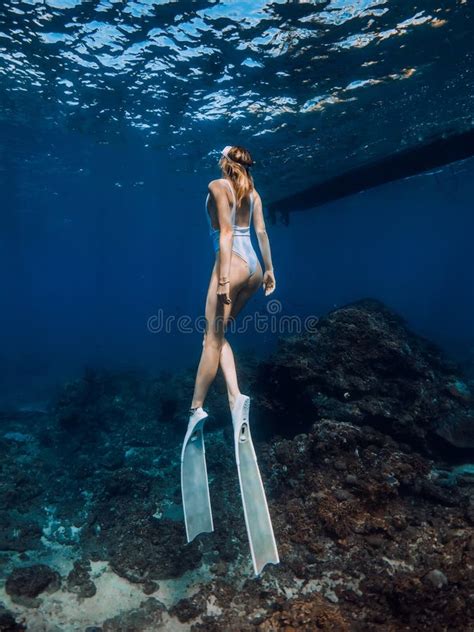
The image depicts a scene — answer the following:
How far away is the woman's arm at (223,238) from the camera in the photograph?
396cm

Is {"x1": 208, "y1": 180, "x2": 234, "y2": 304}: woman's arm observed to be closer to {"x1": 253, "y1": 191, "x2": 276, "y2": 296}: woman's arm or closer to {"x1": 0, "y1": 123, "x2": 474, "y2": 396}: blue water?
{"x1": 253, "y1": 191, "x2": 276, "y2": 296}: woman's arm

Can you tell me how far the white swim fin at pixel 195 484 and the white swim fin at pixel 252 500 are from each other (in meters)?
0.53

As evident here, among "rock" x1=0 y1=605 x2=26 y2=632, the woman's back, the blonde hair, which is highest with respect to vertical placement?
the blonde hair

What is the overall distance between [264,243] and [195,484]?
10.7ft

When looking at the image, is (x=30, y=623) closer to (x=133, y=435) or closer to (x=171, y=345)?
(x=133, y=435)

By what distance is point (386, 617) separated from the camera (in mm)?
3658

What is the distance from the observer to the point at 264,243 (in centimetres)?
505

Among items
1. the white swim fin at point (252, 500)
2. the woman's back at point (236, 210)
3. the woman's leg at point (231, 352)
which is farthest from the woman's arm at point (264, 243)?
the white swim fin at point (252, 500)

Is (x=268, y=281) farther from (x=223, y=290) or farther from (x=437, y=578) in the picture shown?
(x=437, y=578)

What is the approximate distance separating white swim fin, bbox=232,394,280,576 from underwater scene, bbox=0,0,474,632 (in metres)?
0.02

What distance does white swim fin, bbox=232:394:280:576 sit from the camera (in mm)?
3818

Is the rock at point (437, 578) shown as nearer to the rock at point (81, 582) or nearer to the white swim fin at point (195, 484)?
the white swim fin at point (195, 484)

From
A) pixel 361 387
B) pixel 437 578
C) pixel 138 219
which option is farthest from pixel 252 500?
pixel 138 219

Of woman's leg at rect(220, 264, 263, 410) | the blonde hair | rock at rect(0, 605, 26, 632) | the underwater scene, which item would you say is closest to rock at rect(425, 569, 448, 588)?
the underwater scene
